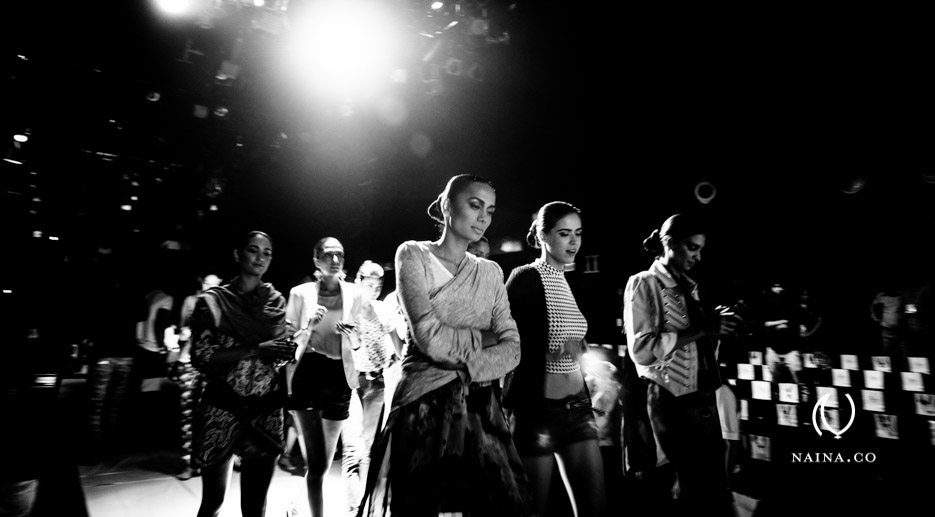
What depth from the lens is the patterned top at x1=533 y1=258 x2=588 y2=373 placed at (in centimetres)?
243

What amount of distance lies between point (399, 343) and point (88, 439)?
5360 millimetres

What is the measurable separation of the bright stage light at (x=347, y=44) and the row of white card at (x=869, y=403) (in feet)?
20.1

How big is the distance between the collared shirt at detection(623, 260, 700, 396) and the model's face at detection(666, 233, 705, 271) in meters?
0.07

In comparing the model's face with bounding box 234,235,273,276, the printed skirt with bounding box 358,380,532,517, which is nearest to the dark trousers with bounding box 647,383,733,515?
the printed skirt with bounding box 358,380,532,517

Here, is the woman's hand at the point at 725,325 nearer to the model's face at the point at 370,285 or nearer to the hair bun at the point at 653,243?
the hair bun at the point at 653,243

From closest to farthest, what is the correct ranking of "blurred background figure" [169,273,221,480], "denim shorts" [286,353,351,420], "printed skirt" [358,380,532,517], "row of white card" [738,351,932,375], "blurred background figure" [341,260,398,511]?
"printed skirt" [358,380,532,517], "denim shorts" [286,353,351,420], "blurred background figure" [341,260,398,511], "row of white card" [738,351,932,375], "blurred background figure" [169,273,221,480]

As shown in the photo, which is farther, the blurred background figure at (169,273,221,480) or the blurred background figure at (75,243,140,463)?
the blurred background figure at (75,243,140,463)

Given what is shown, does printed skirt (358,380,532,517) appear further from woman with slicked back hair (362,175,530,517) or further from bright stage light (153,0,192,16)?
bright stage light (153,0,192,16)

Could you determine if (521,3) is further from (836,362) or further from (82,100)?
(82,100)

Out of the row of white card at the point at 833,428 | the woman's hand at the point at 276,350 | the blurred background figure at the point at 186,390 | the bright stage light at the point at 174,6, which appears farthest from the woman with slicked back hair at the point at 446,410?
the bright stage light at the point at 174,6

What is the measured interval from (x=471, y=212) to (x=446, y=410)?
73cm

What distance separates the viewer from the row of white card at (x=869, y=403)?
4.15 metres

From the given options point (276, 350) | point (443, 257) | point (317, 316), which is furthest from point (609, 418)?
point (443, 257)

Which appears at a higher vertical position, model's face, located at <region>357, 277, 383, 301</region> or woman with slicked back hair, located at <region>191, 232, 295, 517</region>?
model's face, located at <region>357, 277, 383, 301</region>
